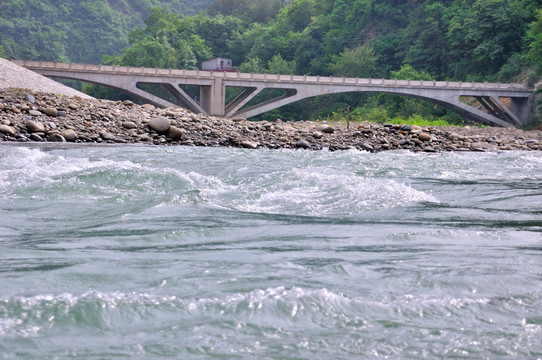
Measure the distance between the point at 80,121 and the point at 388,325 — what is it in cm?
1851

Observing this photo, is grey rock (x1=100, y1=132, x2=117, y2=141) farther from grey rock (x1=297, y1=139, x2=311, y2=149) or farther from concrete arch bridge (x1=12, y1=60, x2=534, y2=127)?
concrete arch bridge (x1=12, y1=60, x2=534, y2=127)

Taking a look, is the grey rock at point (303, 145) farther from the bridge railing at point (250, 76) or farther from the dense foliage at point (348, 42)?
the dense foliage at point (348, 42)

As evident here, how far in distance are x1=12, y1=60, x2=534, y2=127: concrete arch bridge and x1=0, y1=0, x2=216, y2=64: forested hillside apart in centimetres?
5838

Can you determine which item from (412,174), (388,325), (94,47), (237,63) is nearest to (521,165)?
(412,174)

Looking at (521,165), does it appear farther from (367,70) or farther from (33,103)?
(367,70)

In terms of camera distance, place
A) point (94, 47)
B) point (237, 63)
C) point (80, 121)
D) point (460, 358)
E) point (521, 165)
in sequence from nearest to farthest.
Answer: point (460, 358), point (521, 165), point (80, 121), point (237, 63), point (94, 47)

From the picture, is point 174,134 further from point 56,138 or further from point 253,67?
point 253,67

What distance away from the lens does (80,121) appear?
2111cm

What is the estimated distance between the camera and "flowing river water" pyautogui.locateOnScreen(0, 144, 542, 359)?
3.71 metres

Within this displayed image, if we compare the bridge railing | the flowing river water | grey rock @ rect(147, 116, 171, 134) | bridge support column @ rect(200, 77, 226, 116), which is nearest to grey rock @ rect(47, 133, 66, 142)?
grey rock @ rect(147, 116, 171, 134)

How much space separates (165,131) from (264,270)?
16.4 metres

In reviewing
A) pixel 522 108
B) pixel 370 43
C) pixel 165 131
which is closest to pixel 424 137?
pixel 165 131

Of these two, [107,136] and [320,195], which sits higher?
[107,136]

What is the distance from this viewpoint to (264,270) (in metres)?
5.01
